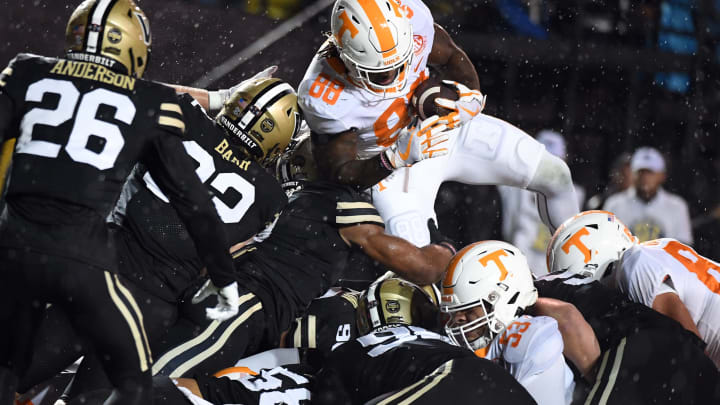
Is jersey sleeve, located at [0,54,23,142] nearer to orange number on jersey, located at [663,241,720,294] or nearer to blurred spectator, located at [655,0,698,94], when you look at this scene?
orange number on jersey, located at [663,241,720,294]

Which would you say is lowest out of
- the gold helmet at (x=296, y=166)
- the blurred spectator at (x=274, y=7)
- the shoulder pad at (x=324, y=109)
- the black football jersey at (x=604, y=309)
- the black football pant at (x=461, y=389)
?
the black football pant at (x=461, y=389)

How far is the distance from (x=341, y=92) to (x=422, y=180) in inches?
24.4

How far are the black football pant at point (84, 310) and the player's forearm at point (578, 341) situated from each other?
4.53 feet

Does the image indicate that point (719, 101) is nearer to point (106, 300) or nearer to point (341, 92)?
point (341, 92)

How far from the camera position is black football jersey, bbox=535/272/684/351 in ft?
9.70

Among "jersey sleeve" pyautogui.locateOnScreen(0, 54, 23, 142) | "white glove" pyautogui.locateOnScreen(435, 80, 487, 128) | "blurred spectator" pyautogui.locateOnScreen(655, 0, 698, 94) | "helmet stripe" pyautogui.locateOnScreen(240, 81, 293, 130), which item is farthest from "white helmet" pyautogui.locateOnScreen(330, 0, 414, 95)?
"blurred spectator" pyautogui.locateOnScreen(655, 0, 698, 94)

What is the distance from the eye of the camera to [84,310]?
2285mm

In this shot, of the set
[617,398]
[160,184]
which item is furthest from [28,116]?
[617,398]

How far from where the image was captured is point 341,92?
3.75 meters

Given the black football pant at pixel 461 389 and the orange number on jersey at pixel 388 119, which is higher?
the orange number on jersey at pixel 388 119

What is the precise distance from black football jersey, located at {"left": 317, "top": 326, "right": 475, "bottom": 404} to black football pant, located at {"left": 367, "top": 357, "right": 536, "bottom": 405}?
0.15ft

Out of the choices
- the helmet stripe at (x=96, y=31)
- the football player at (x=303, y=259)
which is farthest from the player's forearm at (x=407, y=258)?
the helmet stripe at (x=96, y=31)

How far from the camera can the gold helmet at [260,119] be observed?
316 cm

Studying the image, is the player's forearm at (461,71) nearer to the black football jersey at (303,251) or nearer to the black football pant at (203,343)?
the black football jersey at (303,251)
